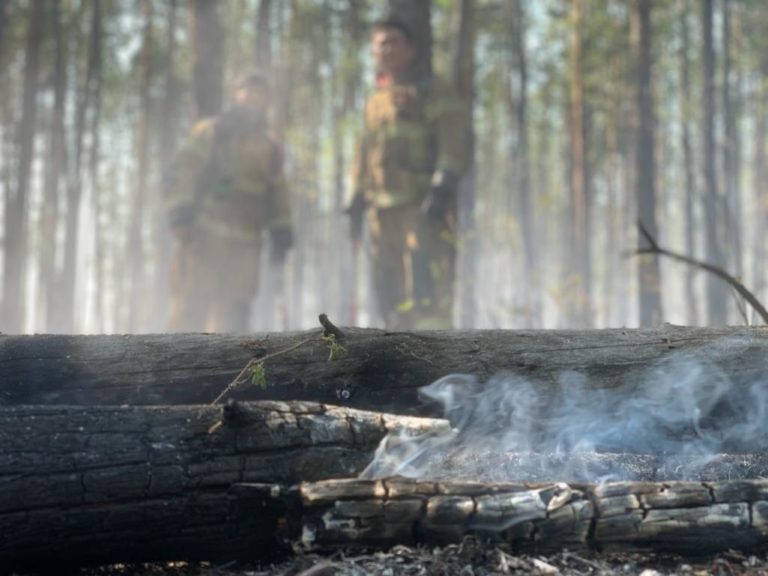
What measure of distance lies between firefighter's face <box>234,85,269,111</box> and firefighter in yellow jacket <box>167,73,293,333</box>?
1 centimetres

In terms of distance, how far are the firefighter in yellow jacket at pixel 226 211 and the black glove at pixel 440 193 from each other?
6.72 ft

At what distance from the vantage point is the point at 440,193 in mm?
6613

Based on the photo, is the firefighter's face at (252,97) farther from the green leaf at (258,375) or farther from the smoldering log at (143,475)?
the smoldering log at (143,475)

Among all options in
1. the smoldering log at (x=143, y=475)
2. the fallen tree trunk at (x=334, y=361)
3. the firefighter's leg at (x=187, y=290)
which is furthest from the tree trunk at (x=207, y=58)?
the smoldering log at (x=143, y=475)

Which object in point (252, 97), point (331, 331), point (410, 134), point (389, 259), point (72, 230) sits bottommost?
point (331, 331)

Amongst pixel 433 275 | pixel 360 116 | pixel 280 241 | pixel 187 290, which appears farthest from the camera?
pixel 360 116

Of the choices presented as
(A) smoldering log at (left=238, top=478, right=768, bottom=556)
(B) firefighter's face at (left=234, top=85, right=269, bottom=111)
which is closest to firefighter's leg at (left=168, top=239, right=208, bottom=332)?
(B) firefighter's face at (left=234, top=85, right=269, bottom=111)

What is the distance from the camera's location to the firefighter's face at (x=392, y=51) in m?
7.05

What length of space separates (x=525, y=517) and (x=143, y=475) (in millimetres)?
1074

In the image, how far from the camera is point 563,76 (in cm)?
2400

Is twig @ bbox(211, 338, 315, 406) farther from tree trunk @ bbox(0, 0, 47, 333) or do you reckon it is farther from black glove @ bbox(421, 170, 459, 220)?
tree trunk @ bbox(0, 0, 47, 333)

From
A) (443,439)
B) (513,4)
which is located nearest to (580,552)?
(443,439)

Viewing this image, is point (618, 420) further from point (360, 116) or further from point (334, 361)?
point (360, 116)

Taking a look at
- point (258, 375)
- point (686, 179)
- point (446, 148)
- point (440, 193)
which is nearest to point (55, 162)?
point (446, 148)
